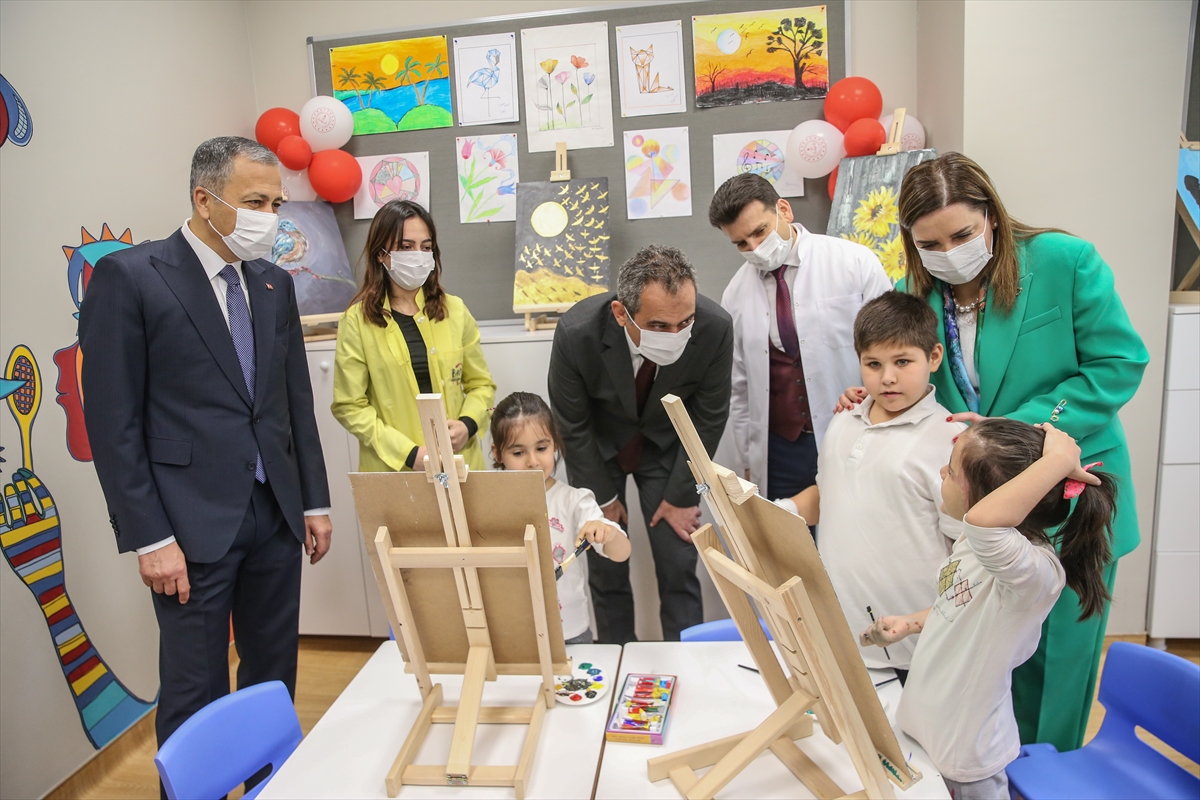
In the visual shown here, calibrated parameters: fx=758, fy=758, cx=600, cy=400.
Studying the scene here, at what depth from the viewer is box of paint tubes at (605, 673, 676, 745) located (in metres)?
1.27

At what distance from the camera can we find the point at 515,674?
1413 mm

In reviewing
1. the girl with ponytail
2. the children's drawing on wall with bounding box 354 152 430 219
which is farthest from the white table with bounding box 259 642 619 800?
the children's drawing on wall with bounding box 354 152 430 219

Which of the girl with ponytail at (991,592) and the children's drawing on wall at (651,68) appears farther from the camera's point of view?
the children's drawing on wall at (651,68)

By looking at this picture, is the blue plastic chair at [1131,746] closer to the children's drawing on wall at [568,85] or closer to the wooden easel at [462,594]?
the wooden easel at [462,594]

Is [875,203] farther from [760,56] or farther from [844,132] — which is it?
[760,56]

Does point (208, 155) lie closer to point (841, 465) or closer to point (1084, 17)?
point (841, 465)

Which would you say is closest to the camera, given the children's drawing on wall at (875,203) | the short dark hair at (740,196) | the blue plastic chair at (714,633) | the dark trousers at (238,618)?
the blue plastic chair at (714,633)

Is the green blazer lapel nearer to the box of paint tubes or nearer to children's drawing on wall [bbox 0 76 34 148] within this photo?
the box of paint tubes

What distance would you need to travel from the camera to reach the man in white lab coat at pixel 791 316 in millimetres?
2232

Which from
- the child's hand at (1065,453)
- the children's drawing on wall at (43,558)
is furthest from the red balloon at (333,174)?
the child's hand at (1065,453)

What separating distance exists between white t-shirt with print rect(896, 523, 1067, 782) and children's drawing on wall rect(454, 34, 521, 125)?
2.73 meters

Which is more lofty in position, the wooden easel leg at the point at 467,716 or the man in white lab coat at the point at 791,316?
the man in white lab coat at the point at 791,316

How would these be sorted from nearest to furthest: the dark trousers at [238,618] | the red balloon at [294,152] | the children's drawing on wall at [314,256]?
the dark trousers at [238,618]
the children's drawing on wall at [314,256]
the red balloon at [294,152]

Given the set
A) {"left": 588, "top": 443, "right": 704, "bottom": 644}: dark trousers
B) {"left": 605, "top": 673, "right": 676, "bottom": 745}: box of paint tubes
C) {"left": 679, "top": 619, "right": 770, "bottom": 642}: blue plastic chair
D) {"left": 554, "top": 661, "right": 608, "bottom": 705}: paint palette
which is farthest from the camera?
{"left": 588, "top": 443, "right": 704, "bottom": 644}: dark trousers
